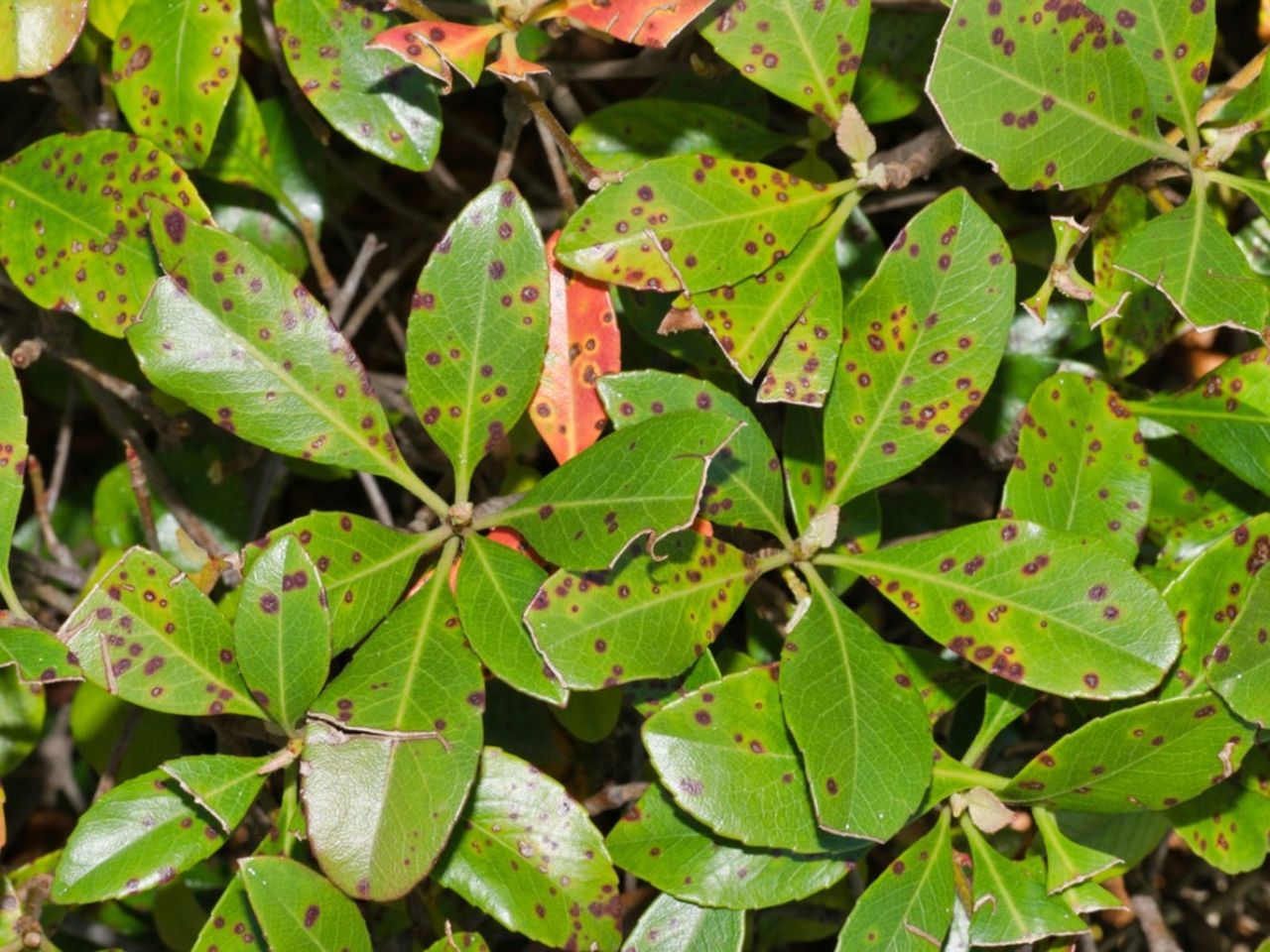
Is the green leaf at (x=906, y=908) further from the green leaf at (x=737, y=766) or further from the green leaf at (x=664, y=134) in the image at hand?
the green leaf at (x=664, y=134)

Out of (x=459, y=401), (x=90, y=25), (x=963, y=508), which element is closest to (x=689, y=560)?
(x=459, y=401)

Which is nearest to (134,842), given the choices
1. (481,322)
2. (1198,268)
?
(481,322)

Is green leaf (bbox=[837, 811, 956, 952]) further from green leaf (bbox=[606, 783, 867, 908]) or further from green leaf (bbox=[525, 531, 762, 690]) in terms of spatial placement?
green leaf (bbox=[525, 531, 762, 690])

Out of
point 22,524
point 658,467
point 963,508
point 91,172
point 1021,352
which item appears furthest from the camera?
point 22,524

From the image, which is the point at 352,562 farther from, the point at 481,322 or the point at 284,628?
the point at 481,322

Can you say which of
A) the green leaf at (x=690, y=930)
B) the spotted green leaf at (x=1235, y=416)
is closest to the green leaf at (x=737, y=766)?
the green leaf at (x=690, y=930)

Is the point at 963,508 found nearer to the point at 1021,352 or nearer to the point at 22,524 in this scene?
the point at 1021,352

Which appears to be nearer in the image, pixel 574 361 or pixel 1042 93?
pixel 1042 93
